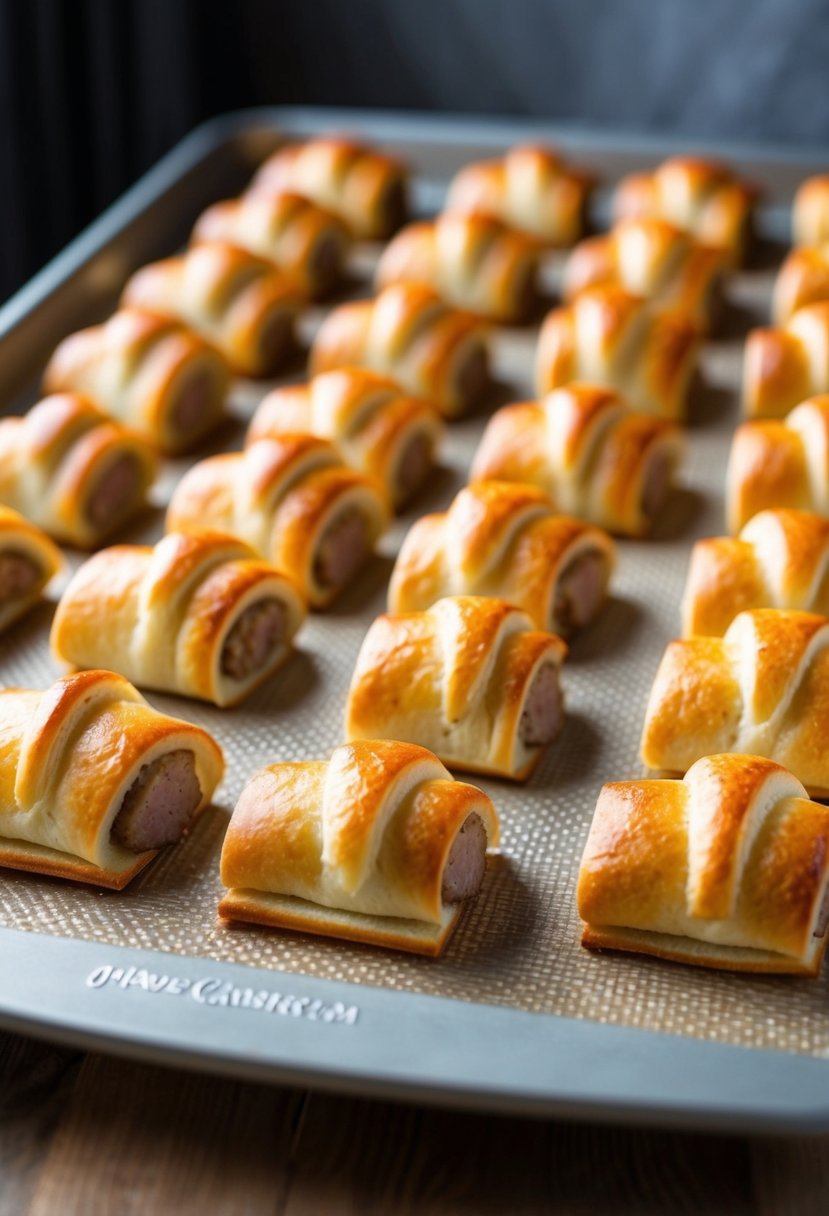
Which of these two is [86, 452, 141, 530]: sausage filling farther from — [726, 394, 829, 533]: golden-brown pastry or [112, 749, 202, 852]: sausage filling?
[726, 394, 829, 533]: golden-brown pastry

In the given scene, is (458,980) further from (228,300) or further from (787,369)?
(228,300)

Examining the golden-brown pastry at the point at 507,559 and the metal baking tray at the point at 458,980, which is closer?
the metal baking tray at the point at 458,980

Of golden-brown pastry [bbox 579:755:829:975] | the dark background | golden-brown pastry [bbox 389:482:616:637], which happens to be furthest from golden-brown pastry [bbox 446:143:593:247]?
golden-brown pastry [bbox 579:755:829:975]

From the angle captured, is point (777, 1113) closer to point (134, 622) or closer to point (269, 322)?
point (134, 622)

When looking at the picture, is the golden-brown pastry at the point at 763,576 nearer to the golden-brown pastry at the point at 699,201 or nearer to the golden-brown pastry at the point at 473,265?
the golden-brown pastry at the point at 473,265

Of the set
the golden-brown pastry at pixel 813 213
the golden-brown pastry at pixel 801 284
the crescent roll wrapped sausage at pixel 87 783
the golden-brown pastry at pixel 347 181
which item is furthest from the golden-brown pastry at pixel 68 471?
the golden-brown pastry at pixel 813 213

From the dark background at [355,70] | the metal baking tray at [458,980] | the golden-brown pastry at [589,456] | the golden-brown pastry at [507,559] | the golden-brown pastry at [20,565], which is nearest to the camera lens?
the metal baking tray at [458,980]

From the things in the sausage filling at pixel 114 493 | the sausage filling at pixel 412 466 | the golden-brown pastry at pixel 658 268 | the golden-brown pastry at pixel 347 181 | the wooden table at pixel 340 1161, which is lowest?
the wooden table at pixel 340 1161
